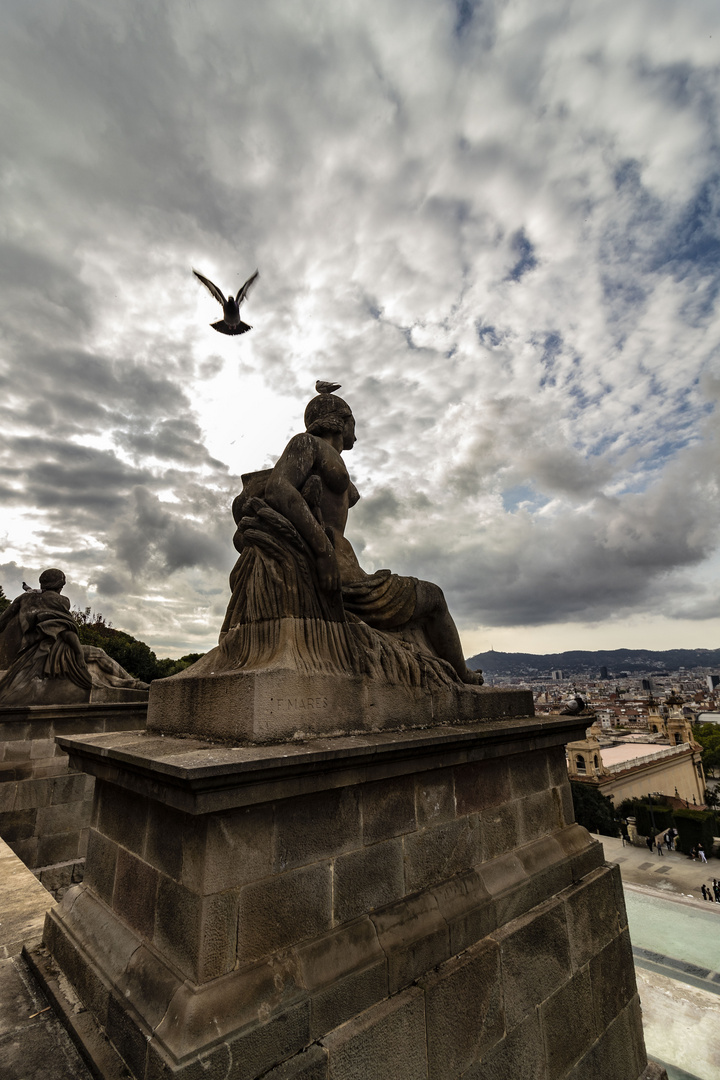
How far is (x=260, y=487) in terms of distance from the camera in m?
4.26

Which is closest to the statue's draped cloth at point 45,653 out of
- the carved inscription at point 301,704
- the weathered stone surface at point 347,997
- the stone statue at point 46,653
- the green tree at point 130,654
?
the stone statue at point 46,653

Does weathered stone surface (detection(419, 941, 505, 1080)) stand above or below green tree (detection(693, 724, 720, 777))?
above

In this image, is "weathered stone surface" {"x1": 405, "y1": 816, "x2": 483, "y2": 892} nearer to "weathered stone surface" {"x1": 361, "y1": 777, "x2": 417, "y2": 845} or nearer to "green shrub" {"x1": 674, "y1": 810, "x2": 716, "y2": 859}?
"weathered stone surface" {"x1": 361, "y1": 777, "x2": 417, "y2": 845}

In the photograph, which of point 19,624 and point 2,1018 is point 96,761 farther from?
point 19,624

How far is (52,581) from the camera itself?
859cm

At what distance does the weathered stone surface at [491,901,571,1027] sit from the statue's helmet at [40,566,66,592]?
26.5 ft

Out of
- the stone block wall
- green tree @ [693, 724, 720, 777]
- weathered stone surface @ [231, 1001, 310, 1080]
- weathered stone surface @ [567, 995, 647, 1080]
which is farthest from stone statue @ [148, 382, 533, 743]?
green tree @ [693, 724, 720, 777]

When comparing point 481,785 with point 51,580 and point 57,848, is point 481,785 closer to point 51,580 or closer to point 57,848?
point 57,848

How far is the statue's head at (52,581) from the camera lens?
Answer: 853cm

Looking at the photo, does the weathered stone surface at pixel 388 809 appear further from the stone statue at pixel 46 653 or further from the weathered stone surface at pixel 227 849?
the stone statue at pixel 46 653

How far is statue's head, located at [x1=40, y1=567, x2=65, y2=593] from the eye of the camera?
853 cm

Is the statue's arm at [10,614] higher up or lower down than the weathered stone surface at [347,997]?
higher up

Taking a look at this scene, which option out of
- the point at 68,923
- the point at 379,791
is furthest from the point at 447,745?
the point at 68,923

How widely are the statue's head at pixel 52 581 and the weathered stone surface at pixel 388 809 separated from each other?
753 centimetres
